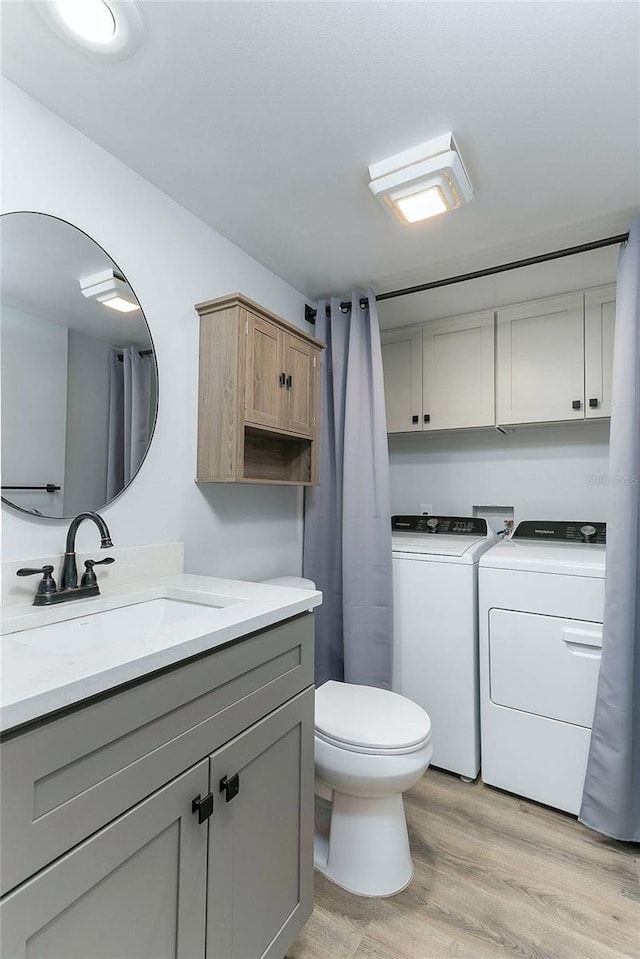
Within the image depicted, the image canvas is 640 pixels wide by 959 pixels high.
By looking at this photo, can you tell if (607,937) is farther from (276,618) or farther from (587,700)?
(276,618)

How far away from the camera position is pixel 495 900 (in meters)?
1.43

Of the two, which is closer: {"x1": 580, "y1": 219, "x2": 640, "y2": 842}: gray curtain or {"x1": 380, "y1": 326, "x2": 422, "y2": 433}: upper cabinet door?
{"x1": 580, "y1": 219, "x2": 640, "y2": 842}: gray curtain

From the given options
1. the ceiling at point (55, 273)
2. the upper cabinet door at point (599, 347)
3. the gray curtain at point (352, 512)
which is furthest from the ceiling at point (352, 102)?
the gray curtain at point (352, 512)

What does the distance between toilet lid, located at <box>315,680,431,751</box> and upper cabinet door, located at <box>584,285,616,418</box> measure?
5.61 ft

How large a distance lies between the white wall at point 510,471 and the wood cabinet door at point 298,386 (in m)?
1.11

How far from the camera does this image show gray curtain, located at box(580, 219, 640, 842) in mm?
1666

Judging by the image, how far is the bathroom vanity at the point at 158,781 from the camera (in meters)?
Result: 0.66

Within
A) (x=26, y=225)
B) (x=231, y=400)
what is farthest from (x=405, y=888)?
(x=26, y=225)

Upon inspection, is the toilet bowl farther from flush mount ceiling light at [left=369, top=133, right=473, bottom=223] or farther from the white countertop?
flush mount ceiling light at [left=369, top=133, right=473, bottom=223]

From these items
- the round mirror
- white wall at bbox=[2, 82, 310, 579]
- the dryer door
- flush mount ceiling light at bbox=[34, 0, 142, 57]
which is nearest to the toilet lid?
the dryer door

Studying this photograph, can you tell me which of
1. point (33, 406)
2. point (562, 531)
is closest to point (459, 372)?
point (562, 531)

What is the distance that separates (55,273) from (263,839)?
63.6 inches

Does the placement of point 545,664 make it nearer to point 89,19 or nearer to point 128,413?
point 128,413

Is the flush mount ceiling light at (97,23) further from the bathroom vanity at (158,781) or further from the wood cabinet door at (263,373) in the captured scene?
the bathroom vanity at (158,781)
